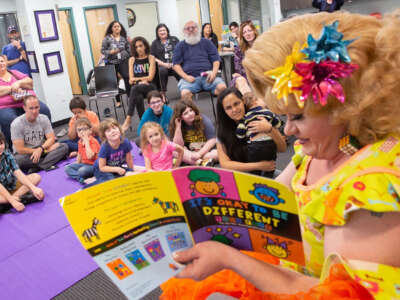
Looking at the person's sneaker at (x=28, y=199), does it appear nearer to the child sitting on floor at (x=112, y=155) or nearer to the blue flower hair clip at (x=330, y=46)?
the child sitting on floor at (x=112, y=155)

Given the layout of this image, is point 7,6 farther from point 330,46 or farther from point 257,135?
point 330,46

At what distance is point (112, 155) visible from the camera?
3.54m

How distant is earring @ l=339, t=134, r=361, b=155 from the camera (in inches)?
32.3

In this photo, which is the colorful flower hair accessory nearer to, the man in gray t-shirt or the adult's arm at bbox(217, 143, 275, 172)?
the adult's arm at bbox(217, 143, 275, 172)

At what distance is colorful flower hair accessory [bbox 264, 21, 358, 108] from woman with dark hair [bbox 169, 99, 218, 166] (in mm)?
2871

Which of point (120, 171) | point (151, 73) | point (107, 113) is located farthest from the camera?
point (107, 113)

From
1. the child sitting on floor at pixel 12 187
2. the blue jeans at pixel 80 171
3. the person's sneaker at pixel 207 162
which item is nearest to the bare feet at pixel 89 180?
the blue jeans at pixel 80 171

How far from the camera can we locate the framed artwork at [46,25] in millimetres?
6012

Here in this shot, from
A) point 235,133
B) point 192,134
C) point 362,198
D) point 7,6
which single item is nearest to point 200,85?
point 192,134

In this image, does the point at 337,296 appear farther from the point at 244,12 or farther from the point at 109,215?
the point at 244,12

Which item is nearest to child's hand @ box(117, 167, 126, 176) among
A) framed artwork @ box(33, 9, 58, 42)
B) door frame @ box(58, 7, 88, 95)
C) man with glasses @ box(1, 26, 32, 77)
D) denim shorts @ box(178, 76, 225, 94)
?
denim shorts @ box(178, 76, 225, 94)

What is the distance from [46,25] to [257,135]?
5.04 metres

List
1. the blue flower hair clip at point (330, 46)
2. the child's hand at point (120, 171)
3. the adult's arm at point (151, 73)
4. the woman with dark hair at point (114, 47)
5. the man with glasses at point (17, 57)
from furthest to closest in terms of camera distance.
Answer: the woman with dark hair at point (114, 47)
the man with glasses at point (17, 57)
the adult's arm at point (151, 73)
the child's hand at point (120, 171)
the blue flower hair clip at point (330, 46)

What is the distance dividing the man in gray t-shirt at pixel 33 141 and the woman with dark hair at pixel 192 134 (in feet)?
5.06
